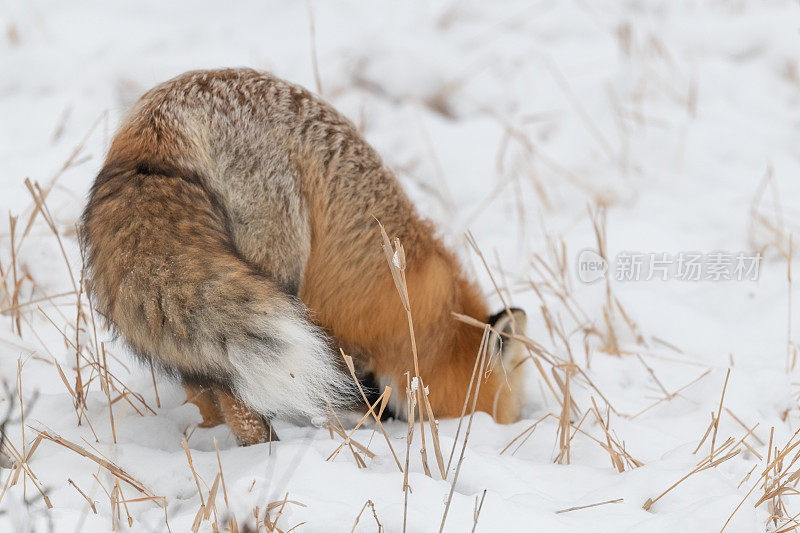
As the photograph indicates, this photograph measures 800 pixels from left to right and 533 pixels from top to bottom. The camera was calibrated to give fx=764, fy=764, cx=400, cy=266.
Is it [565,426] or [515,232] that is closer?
[565,426]

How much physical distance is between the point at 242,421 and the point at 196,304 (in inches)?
26.5

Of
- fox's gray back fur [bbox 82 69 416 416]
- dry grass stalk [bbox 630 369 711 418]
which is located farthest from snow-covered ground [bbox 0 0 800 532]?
fox's gray back fur [bbox 82 69 416 416]

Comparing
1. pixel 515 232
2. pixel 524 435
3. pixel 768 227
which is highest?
pixel 768 227

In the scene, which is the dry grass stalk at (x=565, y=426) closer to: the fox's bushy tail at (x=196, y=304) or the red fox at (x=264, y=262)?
the red fox at (x=264, y=262)

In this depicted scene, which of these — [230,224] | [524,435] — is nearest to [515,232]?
[524,435]

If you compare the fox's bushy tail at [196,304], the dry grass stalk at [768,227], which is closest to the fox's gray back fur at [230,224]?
the fox's bushy tail at [196,304]

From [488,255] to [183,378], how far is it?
3120 millimetres

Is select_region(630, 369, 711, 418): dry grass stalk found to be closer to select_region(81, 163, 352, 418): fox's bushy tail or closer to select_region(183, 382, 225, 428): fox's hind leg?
select_region(81, 163, 352, 418): fox's bushy tail

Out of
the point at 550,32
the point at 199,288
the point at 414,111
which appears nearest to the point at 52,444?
the point at 199,288

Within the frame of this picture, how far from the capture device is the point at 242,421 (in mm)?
2781

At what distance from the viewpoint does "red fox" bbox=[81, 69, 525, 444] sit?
229 cm

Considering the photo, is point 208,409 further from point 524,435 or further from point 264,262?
point 524,435

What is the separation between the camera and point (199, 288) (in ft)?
7.56

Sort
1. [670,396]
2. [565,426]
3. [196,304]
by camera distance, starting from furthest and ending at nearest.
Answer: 1. [670,396]
2. [565,426]
3. [196,304]
